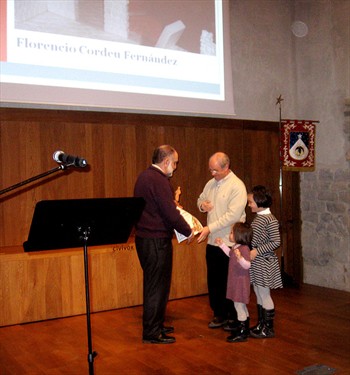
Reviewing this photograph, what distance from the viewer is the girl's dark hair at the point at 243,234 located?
12.3 feet

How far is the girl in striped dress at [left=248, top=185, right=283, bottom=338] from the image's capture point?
3758 mm

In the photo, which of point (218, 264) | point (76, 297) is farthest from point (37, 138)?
point (218, 264)

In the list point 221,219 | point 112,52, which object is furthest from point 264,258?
point 112,52

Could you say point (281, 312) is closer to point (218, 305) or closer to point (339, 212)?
point (218, 305)

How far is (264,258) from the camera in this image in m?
3.82

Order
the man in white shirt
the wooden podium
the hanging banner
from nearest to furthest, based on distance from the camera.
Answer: the man in white shirt < the wooden podium < the hanging banner

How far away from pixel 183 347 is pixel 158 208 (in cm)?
109

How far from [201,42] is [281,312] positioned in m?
2.68

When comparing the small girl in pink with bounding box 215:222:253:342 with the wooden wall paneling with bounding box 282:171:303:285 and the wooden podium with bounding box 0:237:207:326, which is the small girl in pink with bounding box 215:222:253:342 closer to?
the wooden podium with bounding box 0:237:207:326

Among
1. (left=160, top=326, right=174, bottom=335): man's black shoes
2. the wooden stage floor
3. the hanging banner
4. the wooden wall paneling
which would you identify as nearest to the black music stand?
the wooden stage floor

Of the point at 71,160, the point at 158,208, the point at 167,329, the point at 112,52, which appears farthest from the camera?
the point at 167,329

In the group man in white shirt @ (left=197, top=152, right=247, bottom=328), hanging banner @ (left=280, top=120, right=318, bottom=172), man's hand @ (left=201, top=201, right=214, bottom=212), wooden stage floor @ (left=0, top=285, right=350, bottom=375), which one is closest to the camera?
wooden stage floor @ (left=0, top=285, right=350, bottom=375)

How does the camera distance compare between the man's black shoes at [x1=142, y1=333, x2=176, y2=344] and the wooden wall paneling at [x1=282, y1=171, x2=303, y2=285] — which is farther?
the wooden wall paneling at [x1=282, y1=171, x2=303, y2=285]

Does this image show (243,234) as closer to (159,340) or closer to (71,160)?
(159,340)
